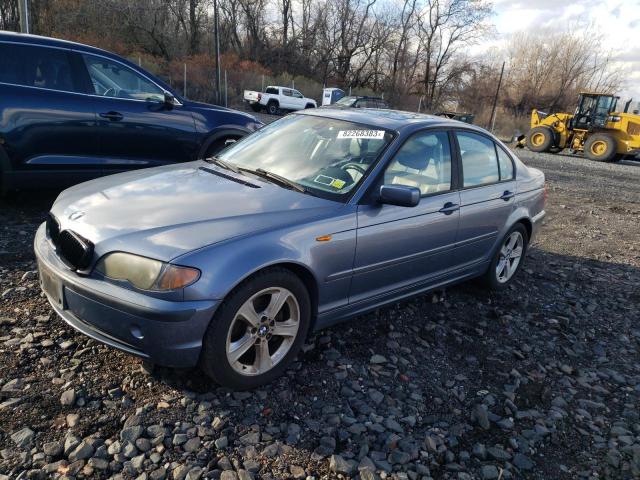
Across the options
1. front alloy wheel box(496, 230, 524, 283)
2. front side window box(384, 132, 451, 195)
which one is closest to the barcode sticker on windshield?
front side window box(384, 132, 451, 195)

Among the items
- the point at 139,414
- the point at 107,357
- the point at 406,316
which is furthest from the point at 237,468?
the point at 406,316

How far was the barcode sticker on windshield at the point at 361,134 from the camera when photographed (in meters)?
3.52

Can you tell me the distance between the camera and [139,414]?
2.50 m

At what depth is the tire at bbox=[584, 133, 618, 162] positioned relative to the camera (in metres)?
19.0

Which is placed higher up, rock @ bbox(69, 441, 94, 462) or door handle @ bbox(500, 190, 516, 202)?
door handle @ bbox(500, 190, 516, 202)

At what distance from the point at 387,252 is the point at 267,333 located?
3.32 ft

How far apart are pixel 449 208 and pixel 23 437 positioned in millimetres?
2999

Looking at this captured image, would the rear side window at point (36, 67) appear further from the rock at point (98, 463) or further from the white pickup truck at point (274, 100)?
the white pickup truck at point (274, 100)

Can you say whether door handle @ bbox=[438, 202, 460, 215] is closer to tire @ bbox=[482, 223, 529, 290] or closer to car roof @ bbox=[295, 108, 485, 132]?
car roof @ bbox=[295, 108, 485, 132]

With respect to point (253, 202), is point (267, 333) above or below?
below

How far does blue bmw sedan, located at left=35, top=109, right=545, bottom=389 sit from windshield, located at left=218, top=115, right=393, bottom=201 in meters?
0.01

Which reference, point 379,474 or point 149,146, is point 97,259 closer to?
point 379,474

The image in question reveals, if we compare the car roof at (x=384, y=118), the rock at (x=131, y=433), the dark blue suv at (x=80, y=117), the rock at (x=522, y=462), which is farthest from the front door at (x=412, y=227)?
the dark blue suv at (x=80, y=117)

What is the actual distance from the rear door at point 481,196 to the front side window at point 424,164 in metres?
0.21
